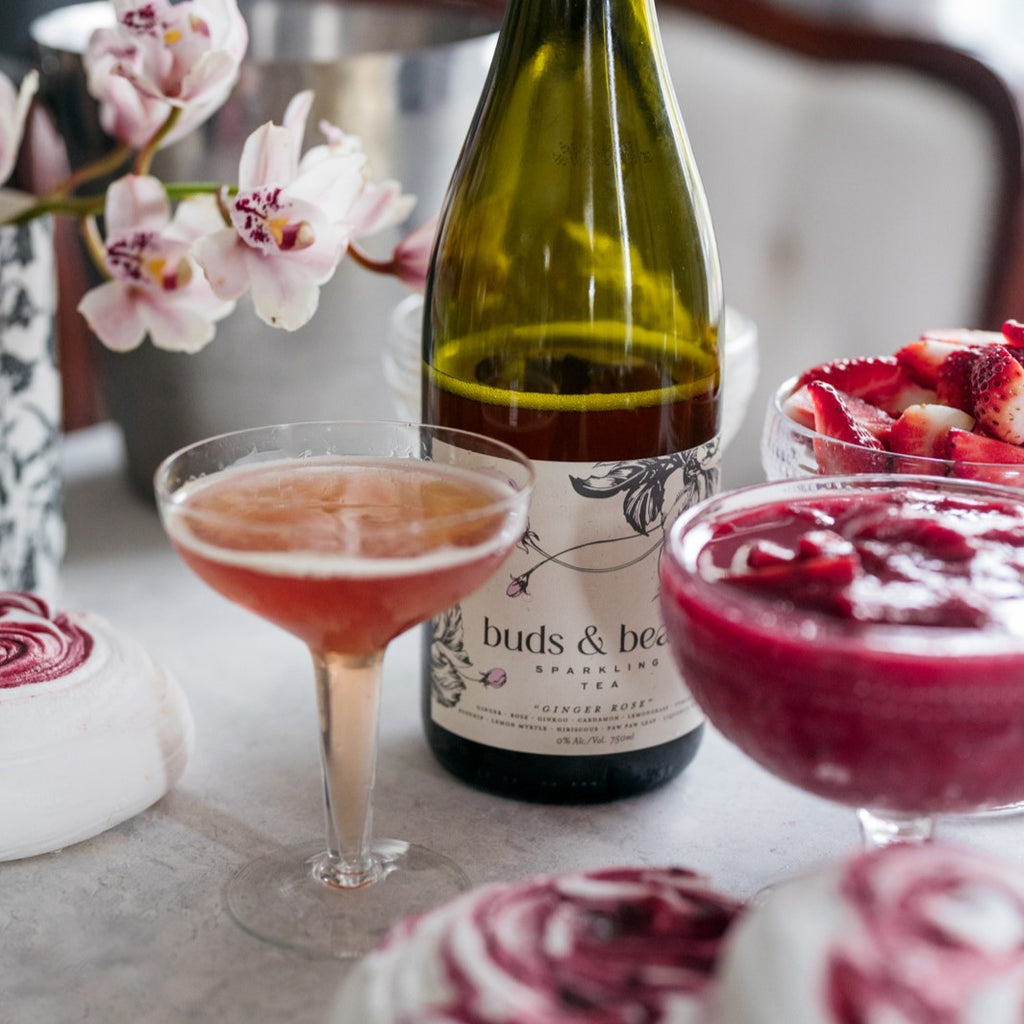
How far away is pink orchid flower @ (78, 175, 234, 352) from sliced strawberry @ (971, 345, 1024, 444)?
43cm

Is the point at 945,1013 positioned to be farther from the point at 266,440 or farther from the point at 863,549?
the point at 266,440

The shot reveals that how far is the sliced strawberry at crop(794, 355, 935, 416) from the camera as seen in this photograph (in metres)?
0.81

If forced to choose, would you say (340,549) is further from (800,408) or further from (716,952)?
(800,408)

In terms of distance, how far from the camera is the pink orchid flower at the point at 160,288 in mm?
824

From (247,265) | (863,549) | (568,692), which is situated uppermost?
(247,265)

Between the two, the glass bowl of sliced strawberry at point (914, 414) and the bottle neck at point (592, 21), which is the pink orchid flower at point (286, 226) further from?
the glass bowl of sliced strawberry at point (914, 414)

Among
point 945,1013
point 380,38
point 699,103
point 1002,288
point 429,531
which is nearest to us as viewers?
point 945,1013

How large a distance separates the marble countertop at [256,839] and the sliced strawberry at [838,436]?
196mm

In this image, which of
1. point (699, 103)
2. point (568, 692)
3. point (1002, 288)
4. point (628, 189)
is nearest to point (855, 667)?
point (568, 692)

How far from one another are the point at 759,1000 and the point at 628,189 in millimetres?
514

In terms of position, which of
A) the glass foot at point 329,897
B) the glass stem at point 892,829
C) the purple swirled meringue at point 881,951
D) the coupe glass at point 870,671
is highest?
the coupe glass at point 870,671

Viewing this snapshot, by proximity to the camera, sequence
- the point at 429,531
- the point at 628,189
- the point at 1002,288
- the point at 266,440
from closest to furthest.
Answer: the point at 429,531
the point at 266,440
the point at 628,189
the point at 1002,288

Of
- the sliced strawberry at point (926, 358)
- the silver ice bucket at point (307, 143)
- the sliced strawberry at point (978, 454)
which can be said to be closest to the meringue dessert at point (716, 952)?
the sliced strawberry at point (978, 454)

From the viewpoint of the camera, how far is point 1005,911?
0.47 m
